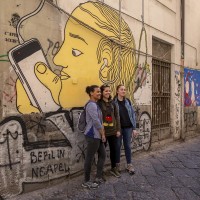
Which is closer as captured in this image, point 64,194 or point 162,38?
point 64,194

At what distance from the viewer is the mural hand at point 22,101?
14.5ft

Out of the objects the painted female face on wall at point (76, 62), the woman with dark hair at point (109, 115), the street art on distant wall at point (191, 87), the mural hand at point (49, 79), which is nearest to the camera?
the mural hand at point (49, 79)

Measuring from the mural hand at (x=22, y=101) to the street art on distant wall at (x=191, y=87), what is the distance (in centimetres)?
669

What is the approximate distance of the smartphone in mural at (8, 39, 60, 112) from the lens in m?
4.42

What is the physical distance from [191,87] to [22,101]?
745cm

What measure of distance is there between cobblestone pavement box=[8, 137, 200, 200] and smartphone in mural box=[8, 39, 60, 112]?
3.96 feet

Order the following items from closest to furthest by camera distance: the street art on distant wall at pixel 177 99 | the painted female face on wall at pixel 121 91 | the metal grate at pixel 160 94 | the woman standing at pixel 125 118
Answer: the painted female face on wall at pixel 121 91 → the woman standing at pixel 125 118 → the metal grate at pixel 160 94 → the street art on distant wall at pixel 177 99

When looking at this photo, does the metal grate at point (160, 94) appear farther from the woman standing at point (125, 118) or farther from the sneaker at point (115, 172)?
the sneaker at point (115, 172)

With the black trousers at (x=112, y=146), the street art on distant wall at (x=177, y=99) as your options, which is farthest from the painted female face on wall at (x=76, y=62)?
the street art on distant wall at (x=177, y=99)

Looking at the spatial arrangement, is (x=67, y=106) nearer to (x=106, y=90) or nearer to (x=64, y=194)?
(x=106, y=90)

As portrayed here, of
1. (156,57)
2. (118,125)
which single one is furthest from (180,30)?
(118,125)

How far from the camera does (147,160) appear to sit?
7.05 m

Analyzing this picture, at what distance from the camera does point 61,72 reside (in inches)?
202

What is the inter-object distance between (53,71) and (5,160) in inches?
59.2
